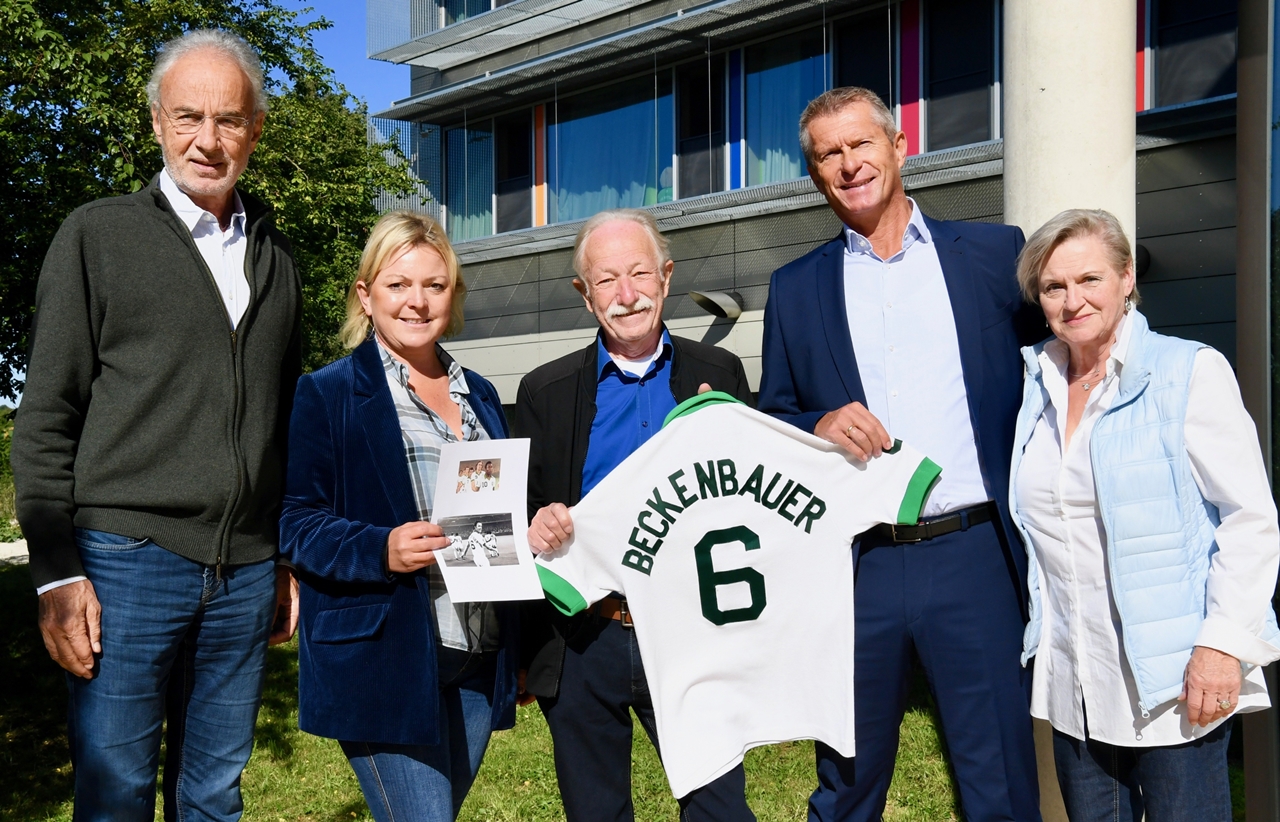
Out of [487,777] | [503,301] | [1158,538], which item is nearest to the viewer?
[1158,538]

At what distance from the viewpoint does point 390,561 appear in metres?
2.94

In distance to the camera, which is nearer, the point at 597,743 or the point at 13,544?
the point at 597,743

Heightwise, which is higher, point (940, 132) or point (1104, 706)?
point (940, 132)

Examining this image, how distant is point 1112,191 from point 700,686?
3.07m

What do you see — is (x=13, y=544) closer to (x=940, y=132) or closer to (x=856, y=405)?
(x=940, y=132)

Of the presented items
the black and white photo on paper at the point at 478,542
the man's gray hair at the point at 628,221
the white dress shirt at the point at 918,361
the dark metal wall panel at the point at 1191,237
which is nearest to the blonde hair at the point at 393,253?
the man's gray hair at the point at 628,221

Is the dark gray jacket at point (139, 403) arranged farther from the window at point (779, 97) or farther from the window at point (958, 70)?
the window at point (779, 97)

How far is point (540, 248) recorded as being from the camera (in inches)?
658

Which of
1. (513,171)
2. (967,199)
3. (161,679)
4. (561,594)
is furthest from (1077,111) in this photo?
(513,171)

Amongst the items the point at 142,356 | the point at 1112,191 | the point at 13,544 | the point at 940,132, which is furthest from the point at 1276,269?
the point at 13,544

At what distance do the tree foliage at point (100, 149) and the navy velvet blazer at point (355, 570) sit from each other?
5.54 meters

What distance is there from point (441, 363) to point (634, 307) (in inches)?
26.2

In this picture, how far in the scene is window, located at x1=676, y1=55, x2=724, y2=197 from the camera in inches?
618

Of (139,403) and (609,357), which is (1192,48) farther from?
(139,403)
